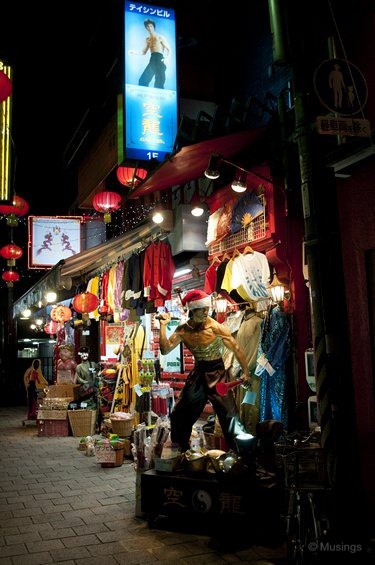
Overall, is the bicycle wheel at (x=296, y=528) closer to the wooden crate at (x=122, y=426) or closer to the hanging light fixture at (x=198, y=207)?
the hanging light fixture at (x=198, y=207)

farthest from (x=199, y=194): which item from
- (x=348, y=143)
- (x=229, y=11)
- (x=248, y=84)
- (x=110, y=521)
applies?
(x=110, y=521)

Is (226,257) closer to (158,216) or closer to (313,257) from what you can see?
(158,216)

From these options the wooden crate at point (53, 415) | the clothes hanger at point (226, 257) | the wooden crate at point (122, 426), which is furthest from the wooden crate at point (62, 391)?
the clothes hanger at point (226, 257)

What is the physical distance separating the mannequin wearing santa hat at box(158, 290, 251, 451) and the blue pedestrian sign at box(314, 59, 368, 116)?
3.83 meters

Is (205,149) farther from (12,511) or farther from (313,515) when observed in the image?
(12,511)

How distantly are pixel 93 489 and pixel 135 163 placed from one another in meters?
7.43

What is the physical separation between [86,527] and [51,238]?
14428 millimetres

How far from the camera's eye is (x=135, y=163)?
12.1 m

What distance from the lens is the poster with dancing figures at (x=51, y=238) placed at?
19703mm

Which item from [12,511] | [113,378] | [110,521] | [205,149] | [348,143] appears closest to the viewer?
[348,143]

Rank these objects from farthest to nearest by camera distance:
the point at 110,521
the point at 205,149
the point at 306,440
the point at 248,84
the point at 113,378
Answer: the point at 113,378
the point at 248,84
the point at 205,149
the point at 110,521
the point at 306,440

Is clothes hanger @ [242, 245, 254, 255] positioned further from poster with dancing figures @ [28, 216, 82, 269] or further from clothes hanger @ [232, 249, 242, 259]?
poster with dancing figures @ [28, 216, 82, 269]

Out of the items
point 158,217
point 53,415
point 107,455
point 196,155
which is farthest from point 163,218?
point 53,415

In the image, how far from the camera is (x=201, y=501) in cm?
674
